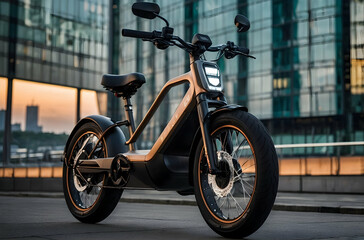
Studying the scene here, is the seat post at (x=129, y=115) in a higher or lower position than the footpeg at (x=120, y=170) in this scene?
higher

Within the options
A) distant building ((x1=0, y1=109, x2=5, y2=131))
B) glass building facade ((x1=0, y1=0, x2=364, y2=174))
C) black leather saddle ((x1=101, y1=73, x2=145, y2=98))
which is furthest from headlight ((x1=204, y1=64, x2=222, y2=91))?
distant building ((x1=0, y1=109, x2=5, y2=131))

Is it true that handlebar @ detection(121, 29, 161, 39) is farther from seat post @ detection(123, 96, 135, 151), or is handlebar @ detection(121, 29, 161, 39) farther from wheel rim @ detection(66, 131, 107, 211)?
wheel rim @ detection(66, 131, 107, 211)

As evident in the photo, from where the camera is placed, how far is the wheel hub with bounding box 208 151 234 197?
423cm

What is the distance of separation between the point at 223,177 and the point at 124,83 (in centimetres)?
189

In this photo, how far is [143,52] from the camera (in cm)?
5959

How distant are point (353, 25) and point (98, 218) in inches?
1694

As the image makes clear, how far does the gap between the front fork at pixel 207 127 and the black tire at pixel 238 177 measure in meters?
0.06

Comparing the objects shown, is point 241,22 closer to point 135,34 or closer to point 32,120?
point 135,34

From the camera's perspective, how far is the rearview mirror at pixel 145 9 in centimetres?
442

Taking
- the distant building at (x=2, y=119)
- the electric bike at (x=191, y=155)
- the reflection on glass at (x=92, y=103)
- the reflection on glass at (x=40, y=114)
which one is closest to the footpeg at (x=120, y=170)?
the electric bike at (x=191, y=155)

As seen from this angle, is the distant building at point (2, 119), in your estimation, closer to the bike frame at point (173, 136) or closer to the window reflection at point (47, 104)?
the window reflection at point (47, 104)

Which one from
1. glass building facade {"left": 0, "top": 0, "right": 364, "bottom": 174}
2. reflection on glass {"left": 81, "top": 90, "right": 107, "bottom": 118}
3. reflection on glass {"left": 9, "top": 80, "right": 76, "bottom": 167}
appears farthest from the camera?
reflection on glass {"left": 81, "top": 90, "right": 107, "bottom": 118}

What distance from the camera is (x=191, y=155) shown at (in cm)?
463

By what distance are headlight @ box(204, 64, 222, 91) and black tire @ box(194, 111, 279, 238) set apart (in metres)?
0.34
